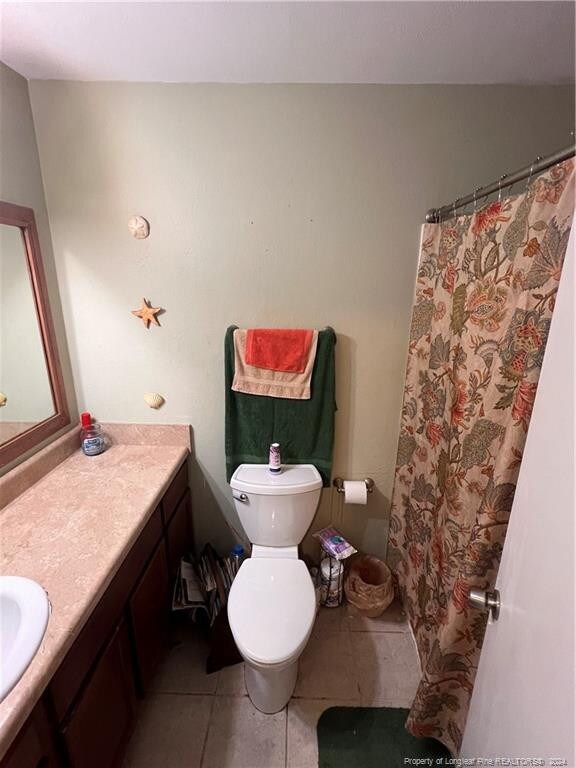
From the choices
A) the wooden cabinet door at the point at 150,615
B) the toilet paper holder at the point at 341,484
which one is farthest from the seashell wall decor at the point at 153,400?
the toilet paper holder at the point at 341,484

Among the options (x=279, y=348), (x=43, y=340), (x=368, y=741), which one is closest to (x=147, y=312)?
(x=43, y=340)

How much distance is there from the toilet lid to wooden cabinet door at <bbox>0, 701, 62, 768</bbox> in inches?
21.3

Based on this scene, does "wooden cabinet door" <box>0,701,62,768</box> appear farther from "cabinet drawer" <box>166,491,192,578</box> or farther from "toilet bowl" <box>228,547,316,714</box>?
"cabinet drawer" <box>166,491,192,578</box>

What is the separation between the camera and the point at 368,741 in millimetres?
1238

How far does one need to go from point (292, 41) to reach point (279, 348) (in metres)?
1.01

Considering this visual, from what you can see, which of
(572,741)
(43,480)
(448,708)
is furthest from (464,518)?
(43,480)

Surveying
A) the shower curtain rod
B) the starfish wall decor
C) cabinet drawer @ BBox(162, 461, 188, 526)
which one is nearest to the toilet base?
cabinet drawer @ BBox(162, 461, 188, 526)

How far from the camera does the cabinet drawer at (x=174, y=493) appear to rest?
1425 millimetres

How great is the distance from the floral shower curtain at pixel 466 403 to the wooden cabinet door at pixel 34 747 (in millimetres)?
1048

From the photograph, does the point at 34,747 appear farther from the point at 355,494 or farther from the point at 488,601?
the point at 355,494

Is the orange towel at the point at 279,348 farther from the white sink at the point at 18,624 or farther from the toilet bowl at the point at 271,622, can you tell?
the white sink at the point at 18,624

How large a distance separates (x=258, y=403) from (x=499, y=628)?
110 cm

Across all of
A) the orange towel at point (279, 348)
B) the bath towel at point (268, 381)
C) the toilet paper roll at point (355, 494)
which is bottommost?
the toilet paper roll at point (355, 494)

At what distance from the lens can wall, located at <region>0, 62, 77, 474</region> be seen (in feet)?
3.96
